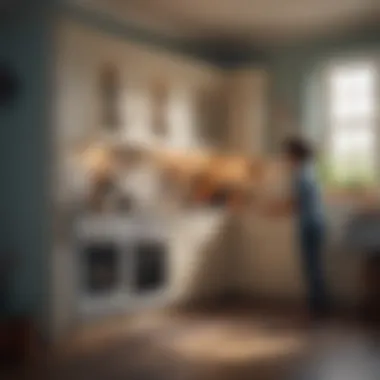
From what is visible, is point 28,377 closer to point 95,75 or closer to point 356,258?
point 95,75

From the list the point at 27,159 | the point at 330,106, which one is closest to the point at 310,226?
the point at 330,106

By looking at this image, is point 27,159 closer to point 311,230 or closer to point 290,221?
point 311,230

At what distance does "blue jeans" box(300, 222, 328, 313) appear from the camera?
526cm

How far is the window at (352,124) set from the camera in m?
5.88

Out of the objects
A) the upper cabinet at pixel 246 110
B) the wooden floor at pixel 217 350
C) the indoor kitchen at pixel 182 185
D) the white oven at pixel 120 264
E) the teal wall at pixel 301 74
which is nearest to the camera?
the wooden floor at pixel 217 350

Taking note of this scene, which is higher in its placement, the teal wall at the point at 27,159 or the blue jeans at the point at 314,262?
the teal wall at the point at 27,159

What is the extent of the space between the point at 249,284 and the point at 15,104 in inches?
115

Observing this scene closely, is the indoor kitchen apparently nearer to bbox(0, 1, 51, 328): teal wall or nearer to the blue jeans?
bbox(0, 1, 51, 328): teal wall

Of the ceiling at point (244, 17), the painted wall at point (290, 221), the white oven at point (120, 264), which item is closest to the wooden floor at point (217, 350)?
the white oven at point (120, 264)

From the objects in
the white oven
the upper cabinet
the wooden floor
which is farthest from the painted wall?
the white oven

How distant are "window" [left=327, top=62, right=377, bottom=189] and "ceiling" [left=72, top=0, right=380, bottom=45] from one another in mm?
457

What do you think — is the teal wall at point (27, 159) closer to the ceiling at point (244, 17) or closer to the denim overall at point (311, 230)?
the ceiling at point (244, 17)

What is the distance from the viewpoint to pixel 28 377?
3287 millimetres

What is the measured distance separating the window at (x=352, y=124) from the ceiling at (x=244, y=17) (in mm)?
457
